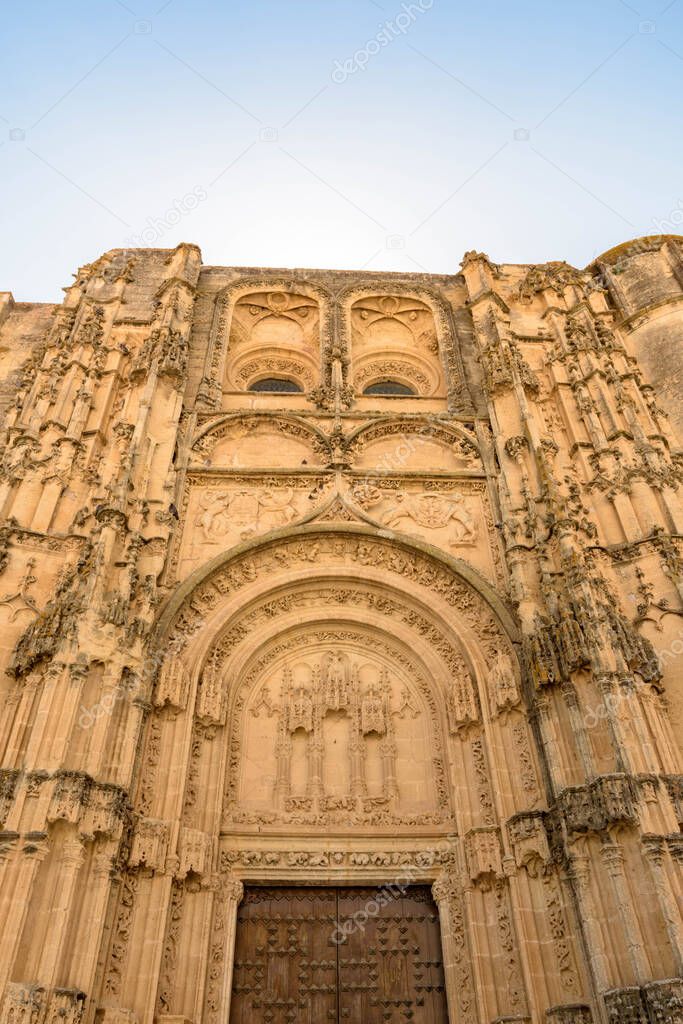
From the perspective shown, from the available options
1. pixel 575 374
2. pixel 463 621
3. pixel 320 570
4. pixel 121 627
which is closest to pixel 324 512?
pixel 320 570

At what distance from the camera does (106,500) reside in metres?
11.4

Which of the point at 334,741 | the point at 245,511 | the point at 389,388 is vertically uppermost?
the point at 389,388

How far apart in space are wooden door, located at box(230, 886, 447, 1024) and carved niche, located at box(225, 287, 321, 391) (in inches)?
401

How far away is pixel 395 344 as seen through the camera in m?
17.5

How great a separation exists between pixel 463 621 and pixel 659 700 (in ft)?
9.86

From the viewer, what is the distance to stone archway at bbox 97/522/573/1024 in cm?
878

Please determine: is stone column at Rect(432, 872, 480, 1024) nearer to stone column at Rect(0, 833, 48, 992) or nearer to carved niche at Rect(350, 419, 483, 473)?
stone column at Rect(0, 833, 48, 992)

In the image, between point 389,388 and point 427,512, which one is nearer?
point 427,512

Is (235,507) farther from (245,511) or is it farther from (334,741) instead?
(334,741)

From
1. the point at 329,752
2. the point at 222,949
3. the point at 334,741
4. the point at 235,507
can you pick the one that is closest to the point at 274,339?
the point at 235,507

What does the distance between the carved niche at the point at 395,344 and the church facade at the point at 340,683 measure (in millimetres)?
934

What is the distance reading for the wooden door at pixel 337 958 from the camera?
8.71m

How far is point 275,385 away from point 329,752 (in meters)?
8.92

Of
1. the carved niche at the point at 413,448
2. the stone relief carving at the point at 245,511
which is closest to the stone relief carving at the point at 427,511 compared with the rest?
the carved niche at the point at 413,448
